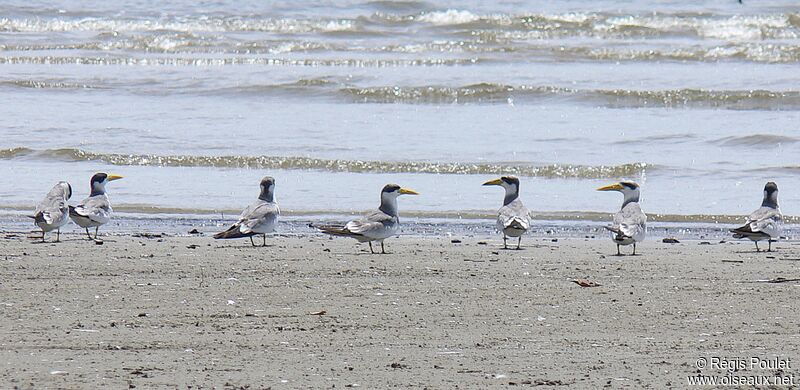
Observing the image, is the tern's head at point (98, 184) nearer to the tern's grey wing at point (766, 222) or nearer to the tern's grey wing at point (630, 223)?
the tern's grey wing at point (630, 223)

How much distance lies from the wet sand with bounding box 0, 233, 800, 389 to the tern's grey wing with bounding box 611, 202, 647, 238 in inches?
7.8

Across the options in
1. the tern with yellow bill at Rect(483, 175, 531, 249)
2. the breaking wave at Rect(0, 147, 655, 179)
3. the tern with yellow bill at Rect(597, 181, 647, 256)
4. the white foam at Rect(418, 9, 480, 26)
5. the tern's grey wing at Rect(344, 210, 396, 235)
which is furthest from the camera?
the white foam at Rect(418, 9, 480, 26)

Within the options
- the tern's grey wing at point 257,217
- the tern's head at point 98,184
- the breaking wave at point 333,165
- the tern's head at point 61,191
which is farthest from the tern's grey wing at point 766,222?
the tern's head at point 61,191

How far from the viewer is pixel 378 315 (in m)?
6.17

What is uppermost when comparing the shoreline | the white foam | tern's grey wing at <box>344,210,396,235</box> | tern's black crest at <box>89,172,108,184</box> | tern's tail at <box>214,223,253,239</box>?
the white foam

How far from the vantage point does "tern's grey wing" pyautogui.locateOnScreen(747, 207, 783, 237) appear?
873 centimetres

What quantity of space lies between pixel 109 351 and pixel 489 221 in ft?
17.3

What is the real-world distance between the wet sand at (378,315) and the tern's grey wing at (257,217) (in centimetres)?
26

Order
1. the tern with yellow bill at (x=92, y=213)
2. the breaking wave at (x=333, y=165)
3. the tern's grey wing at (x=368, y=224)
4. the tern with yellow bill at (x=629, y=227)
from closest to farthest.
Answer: the tern with yellow bill at (x=629, y=227) → the tern's grey wing at (x=368, y=224) → the tern with yellow bill at (x=92, y=213) → the breaking wave at (x=333, y=165)

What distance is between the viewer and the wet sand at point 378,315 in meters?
5.08

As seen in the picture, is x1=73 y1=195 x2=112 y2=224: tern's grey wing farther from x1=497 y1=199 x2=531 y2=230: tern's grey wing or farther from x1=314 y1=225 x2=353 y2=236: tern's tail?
x1=497 y1=199 x2=531 y2=230: tern's grey wing

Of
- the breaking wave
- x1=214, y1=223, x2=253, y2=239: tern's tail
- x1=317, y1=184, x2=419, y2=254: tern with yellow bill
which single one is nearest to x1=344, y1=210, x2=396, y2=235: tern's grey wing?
x1=317, y1=184, x2=419, y2=254: tern with yellow bill

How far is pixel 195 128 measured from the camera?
14.7 m

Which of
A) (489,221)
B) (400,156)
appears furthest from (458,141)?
(489,221)
